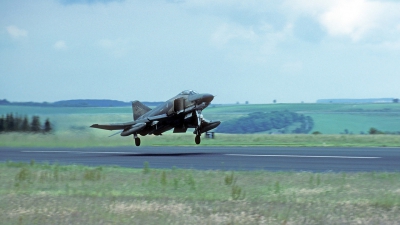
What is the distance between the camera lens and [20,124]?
1737 inches

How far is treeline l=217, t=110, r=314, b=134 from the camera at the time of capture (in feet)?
399

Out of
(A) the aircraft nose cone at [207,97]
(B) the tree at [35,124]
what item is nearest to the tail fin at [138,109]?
(B) the tree at [35,124]

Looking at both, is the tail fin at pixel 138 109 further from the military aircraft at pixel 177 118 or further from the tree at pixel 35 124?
the tree at pixel 35 124

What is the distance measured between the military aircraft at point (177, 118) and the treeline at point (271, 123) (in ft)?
249

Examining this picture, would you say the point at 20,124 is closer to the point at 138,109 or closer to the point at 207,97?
the point at 138,109

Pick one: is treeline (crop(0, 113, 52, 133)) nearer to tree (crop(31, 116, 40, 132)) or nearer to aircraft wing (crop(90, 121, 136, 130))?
tree (crop(31, 116, 40, 132))

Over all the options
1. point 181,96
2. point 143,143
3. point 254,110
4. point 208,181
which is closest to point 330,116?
point 254,110

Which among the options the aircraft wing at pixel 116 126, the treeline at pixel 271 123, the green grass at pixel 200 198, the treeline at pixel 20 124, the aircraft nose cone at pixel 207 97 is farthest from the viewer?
the treeline at pixel 271 123

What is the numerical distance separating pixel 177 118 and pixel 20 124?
14.0 meters

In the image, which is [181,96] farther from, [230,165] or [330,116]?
[330,116]

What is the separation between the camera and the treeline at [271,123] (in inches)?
4786

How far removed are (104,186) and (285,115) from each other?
416ft

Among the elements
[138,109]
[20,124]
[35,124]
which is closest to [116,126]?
[138,109]

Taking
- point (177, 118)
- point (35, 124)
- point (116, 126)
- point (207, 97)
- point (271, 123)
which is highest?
point (271, 123)
